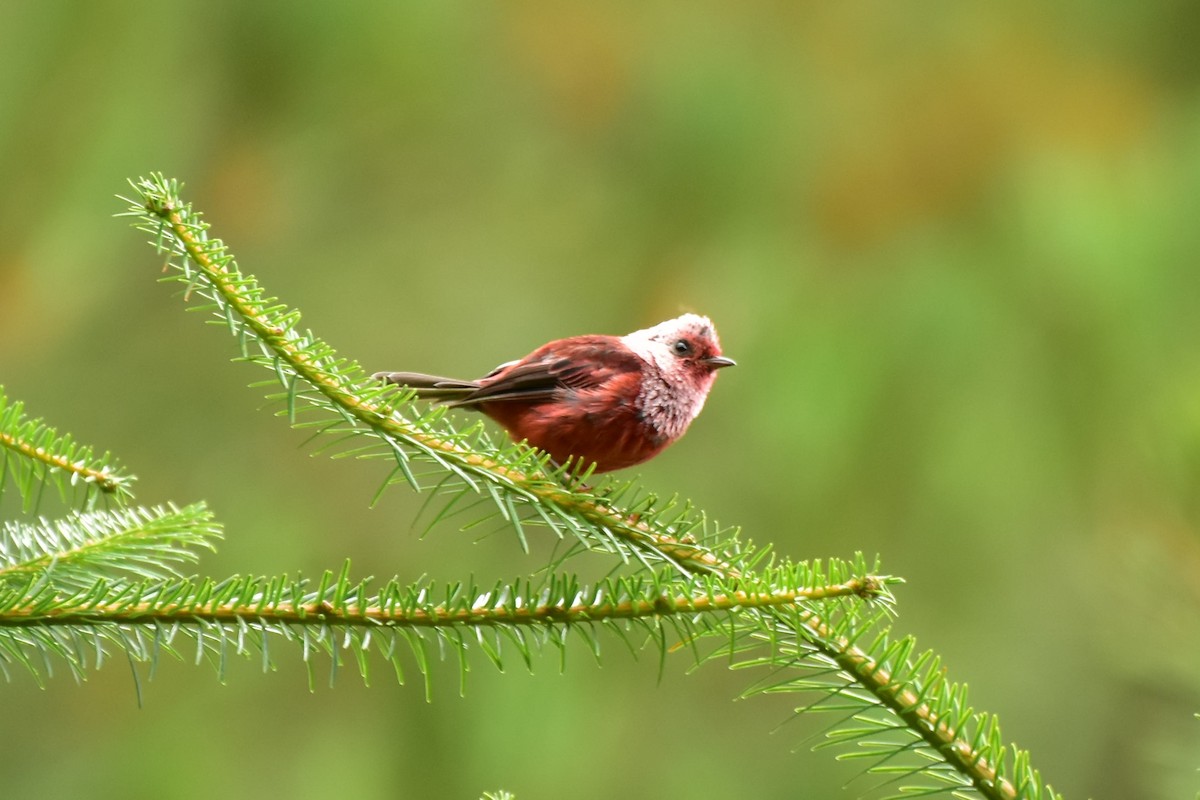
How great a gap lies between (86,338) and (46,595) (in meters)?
2.57

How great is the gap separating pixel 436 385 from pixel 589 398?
0.35 meters

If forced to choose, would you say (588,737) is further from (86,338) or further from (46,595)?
(46,595)

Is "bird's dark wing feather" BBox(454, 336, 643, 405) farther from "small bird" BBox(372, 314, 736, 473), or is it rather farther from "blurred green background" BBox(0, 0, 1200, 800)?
"blurred green background" BBox(0, 0, 1200, 800)

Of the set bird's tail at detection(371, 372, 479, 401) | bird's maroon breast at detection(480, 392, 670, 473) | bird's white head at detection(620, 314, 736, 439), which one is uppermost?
bird's white head at detection(620, 314, 736, 439)

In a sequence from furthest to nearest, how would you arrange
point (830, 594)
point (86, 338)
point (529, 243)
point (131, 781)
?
point (529, 243)
point (86, 338)
point (131, 781)
point (830, 594)

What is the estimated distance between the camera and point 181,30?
11.4 ft

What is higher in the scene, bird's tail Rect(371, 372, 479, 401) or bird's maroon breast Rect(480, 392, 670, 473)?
bird's maroon breast Rect(480, 392, 670, 473)

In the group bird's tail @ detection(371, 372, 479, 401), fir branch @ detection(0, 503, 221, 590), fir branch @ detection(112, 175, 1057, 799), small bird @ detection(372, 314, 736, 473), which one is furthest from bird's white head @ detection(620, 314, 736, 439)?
fir branch @ detection(0, 503, 221, 590)

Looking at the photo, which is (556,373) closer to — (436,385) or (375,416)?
(436,385)

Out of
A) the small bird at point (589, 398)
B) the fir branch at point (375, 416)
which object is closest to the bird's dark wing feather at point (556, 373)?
the small bird at point (589, 398)

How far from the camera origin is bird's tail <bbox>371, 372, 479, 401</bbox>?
2635 millimetres

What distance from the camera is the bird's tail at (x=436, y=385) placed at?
2635 mm

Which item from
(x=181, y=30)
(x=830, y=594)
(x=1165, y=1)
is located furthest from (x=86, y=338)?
(x=1165, y=1)

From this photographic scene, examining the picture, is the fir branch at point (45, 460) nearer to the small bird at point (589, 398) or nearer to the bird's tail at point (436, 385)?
the bird's tail at point (436, 385)
